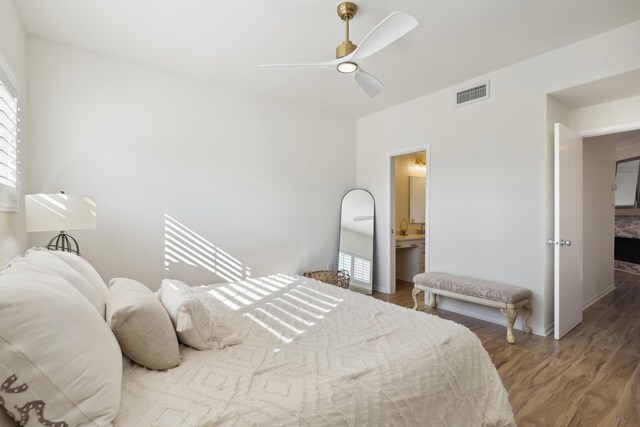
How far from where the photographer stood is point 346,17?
7.56 ft

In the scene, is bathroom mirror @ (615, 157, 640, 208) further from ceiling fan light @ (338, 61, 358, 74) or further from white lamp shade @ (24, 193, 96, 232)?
white lamp shade @ (24, 193, 96, 232)

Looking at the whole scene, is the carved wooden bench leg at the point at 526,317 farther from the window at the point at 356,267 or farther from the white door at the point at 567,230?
the window at the point at 356,267

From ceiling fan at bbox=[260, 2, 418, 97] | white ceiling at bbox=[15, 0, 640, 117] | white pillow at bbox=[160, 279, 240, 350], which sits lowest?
white pillow at bbox=[160, 279, 240, 350]

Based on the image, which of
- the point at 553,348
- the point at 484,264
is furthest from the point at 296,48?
the point at 553,348

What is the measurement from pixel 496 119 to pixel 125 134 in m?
3.95

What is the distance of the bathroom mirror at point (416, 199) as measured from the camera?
5.59 m

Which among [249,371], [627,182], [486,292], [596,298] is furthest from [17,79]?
[627,182]

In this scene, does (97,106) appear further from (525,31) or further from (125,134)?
(525,31)

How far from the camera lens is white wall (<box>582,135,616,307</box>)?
414cm

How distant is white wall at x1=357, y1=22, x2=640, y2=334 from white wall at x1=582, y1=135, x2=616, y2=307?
1618 millimetres

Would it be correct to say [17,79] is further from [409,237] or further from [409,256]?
[409,256]

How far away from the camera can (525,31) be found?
8.67 ft

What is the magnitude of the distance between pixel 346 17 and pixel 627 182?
8.29 m

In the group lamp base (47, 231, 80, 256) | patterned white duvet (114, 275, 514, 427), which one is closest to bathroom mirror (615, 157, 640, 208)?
patterned white duvet (114, 275, 514, 427)
